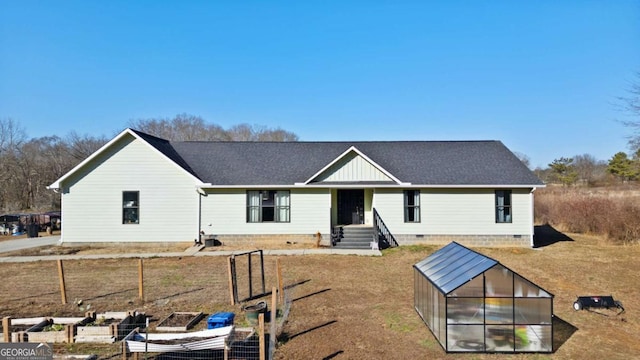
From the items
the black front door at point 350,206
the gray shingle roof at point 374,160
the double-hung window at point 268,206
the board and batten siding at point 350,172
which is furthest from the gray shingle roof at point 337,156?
the black front door at point 350,206

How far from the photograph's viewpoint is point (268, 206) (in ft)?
66.4

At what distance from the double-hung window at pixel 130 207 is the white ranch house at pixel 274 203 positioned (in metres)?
0.05

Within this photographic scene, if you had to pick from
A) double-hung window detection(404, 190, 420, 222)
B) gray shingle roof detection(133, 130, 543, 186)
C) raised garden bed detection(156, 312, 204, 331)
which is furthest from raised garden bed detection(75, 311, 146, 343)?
double-hung window detection(404, 190, 420, 222)

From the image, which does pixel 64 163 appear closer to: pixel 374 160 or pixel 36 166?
pixel 36 166

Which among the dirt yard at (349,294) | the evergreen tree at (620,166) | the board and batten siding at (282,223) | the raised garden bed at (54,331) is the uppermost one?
the evergreen tree at (620,166)

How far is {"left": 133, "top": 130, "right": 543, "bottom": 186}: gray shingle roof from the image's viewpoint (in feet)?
66.7

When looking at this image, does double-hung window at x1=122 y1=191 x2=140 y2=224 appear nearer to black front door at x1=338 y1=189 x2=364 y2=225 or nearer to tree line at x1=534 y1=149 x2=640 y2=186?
black front door at x1=338 y1=189 x2=364 y2=225

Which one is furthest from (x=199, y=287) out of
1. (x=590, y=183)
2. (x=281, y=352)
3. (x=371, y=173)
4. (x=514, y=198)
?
(x=590, y=183)

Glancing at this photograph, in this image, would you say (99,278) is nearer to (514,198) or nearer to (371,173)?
(371,173)

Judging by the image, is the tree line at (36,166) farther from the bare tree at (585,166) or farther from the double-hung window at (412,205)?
the bare tree at (585,166)

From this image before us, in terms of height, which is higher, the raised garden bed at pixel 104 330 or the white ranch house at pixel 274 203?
the white ranch house at pixel 274 203

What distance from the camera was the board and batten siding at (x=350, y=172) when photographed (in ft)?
65.3

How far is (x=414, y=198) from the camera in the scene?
20.1 m

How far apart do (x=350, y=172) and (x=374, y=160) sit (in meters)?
3.09
